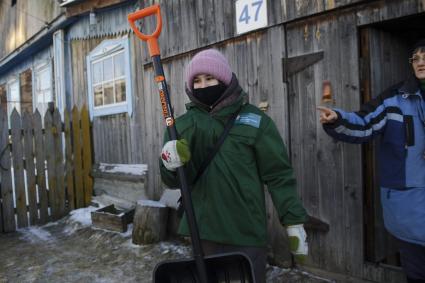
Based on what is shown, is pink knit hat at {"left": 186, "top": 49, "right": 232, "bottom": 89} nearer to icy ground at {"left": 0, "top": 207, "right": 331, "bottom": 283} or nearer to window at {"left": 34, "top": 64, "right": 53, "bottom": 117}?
icy ground at {"left": 0, "top": 207, "right": 331, "bottom": 283}

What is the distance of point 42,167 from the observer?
21.4 ft

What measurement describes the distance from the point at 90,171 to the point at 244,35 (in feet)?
14.3

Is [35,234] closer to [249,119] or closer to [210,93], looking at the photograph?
[210,93]

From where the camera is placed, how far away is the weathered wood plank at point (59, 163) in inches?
264

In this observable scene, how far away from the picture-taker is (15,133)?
6.28 meters

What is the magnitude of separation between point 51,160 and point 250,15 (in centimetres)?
428

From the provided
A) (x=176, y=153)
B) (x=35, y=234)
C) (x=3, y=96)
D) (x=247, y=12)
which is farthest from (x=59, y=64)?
(x=176, y=153)

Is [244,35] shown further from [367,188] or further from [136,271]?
[136,271]

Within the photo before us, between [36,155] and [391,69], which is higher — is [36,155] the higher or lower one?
the lower one

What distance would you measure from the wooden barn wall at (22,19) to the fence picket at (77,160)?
9.57ft

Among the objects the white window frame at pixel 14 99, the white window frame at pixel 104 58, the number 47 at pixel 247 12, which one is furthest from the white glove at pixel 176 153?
the white window frame at pixel 14 99

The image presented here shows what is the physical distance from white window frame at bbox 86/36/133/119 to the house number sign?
3077mm

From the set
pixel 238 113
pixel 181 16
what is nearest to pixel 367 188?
pixel 238 113

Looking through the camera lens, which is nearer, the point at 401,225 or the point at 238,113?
the point at 238,113
